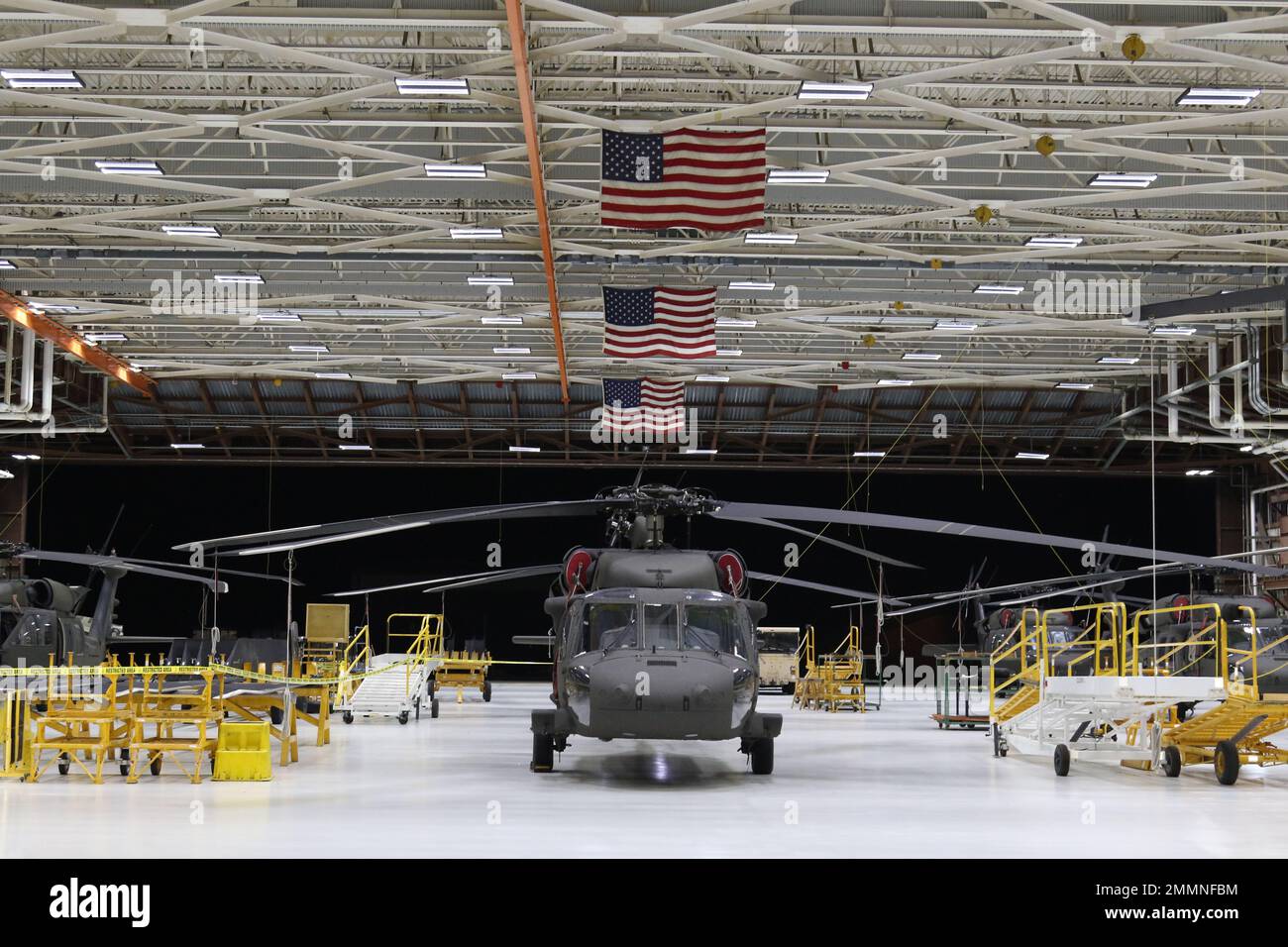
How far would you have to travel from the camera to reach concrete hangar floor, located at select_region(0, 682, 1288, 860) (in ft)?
26.5

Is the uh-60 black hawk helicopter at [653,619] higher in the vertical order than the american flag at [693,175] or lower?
lower

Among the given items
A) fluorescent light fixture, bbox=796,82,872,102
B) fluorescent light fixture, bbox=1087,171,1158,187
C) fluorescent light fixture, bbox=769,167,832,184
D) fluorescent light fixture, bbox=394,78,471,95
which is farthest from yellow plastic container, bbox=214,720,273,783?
fluorescent light fixture, bbox=1087,171,1158,187

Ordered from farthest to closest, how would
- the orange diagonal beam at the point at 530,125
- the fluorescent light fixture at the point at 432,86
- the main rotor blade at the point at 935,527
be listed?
the fluorescent light fixture at the point at 432,86 → the orange diagonal beam at the point at 530,125 → the main rotor blade at the point at 935,527

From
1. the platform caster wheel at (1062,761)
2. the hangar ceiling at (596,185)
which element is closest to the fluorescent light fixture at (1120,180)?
the hangar ceiling at (596,185)

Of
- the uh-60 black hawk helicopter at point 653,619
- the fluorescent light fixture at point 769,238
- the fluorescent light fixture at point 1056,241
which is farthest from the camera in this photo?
the fluorescent light fixture at point 1056,241

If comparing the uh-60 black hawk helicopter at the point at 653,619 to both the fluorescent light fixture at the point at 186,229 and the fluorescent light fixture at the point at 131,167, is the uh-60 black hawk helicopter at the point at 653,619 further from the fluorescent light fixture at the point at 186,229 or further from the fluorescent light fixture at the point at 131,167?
the fluorescent light fixture at the point at 186,229

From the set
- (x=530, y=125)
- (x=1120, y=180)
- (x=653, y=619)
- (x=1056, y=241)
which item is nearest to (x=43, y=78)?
(x=530, y=125)

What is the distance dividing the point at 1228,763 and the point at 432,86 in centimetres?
1152

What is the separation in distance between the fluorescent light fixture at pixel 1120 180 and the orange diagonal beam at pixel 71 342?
19696mm

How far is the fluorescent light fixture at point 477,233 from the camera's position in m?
22.2

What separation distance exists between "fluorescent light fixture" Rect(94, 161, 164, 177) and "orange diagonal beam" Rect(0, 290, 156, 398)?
741 centimetres

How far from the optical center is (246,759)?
12047mm

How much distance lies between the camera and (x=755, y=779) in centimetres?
1244
